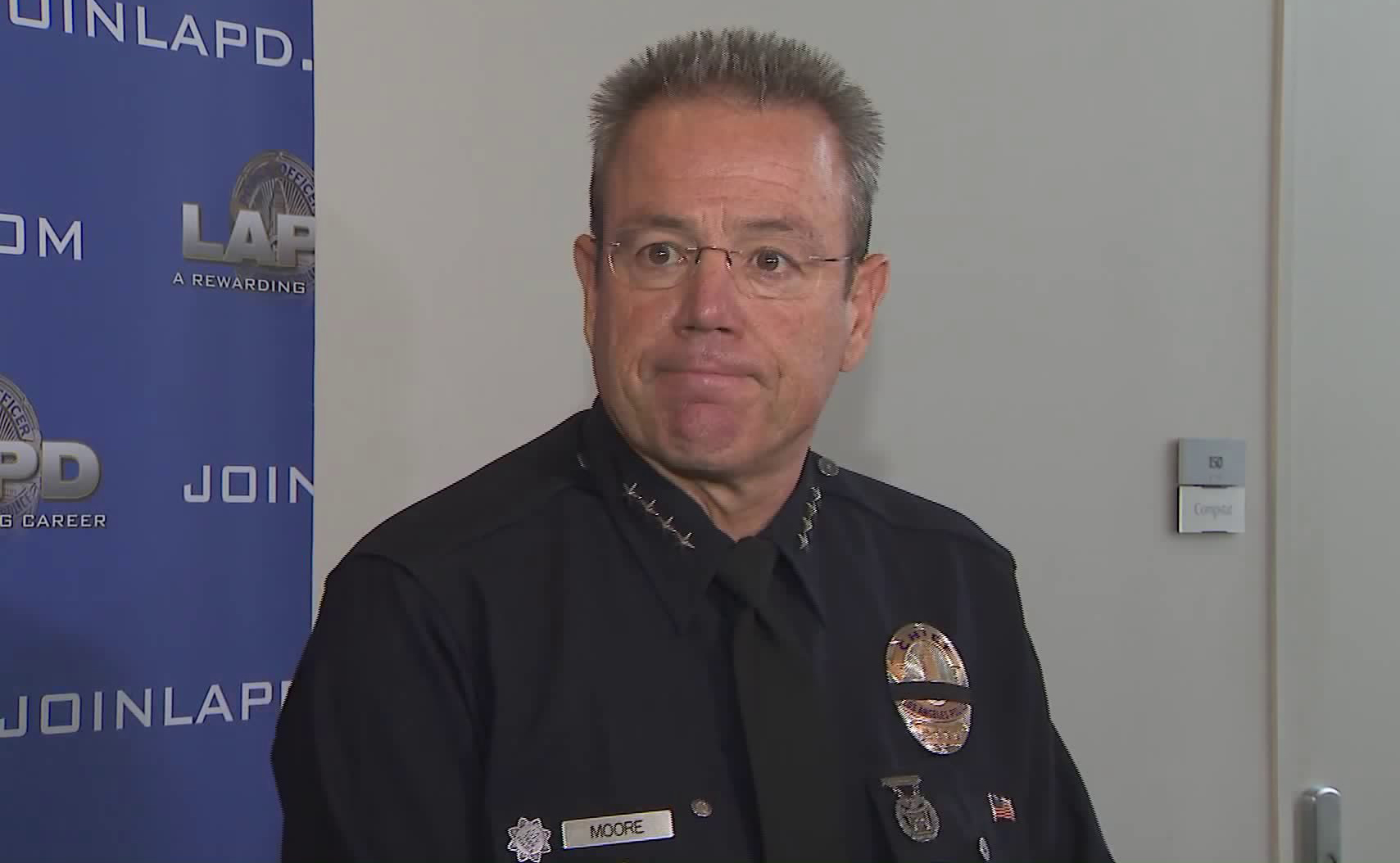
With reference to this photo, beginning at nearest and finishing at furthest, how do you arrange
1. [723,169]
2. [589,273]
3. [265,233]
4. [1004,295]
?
1. [723,169]
2. [589,273]
3. [265,233]
4. [1004,295]

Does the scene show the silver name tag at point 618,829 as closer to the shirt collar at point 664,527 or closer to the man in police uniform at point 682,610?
the man in police uniform at point 682,610

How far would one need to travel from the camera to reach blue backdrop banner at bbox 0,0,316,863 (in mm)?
1514

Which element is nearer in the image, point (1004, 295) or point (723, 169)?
point (723, 169)

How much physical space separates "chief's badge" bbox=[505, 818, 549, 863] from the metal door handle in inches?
69.2

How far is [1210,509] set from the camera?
232cm

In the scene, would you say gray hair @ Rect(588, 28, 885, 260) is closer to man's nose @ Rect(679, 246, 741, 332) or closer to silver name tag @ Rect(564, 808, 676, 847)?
man's nose @ Rect(679, 246, 741, 332)

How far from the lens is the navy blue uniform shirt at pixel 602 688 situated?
43.2 inches

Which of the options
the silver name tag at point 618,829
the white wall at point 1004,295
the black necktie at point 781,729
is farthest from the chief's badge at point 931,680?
the white wall at point 1004,295

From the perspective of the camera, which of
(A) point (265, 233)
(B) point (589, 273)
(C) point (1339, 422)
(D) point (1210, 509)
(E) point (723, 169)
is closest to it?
(E) point (723, 169)

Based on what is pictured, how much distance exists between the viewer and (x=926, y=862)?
124 cm

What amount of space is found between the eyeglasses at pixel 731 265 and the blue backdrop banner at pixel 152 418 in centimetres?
60

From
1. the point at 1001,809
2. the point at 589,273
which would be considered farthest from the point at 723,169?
the point at 1001,809

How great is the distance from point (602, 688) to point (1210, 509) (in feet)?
4.90

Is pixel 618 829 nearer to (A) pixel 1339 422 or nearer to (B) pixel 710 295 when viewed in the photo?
(B) pixel 710 295
